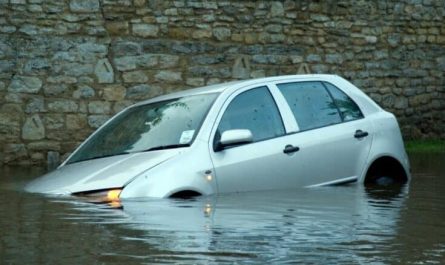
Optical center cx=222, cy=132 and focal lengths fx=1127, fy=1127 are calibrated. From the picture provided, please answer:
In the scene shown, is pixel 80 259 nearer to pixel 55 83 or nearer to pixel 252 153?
pixel 252 153

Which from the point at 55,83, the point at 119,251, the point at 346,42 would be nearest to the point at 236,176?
the point at 119,251

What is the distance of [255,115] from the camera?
32.7 feet

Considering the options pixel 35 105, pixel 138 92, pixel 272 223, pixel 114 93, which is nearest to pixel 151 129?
pixel 272 223

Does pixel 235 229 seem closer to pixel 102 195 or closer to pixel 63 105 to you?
pixel 102 195

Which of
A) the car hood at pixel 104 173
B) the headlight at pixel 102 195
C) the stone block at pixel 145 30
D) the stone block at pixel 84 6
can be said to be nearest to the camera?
the headlight at pixel 102 195

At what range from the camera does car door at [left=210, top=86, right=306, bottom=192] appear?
9312 millimetres

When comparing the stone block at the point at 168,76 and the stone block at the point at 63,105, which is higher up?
the stone block at the point at 168,76

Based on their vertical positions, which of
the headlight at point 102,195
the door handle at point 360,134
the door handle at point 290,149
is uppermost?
the door handle at point 360,134

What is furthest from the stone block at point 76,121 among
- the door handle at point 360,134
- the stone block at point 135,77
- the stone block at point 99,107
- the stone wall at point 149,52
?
the door handle at point 360,134

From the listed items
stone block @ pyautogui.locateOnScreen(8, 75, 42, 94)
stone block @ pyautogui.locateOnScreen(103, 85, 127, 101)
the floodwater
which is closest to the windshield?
the floodwater

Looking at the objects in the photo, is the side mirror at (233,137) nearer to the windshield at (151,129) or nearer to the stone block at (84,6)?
the windshield at (151,129)

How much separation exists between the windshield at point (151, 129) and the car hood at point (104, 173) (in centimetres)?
23

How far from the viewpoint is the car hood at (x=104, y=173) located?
29.2 ft

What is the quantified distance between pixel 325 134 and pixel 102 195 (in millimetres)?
2387
